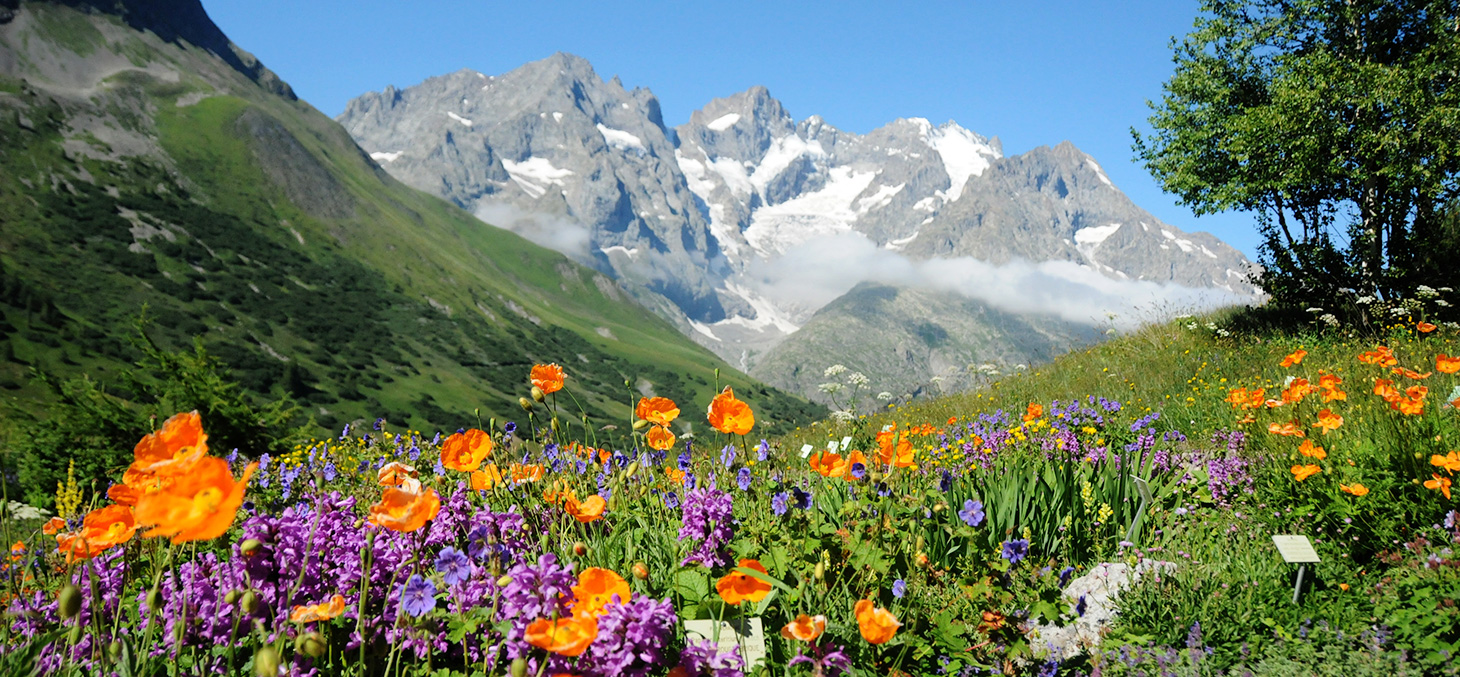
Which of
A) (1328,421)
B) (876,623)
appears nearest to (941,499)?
(876,623)

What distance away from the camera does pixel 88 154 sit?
117 meters

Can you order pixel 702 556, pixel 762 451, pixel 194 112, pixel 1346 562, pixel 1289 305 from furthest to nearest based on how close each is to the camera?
1. pixel 194 112
2. pixel 1289 305
3. pixel 762 451
4. pixel 1346 562
5. pixel 702 556

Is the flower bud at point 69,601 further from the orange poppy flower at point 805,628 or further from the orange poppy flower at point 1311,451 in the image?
the orange poppy flower at point 1311,451

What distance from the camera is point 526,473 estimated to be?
348 cm

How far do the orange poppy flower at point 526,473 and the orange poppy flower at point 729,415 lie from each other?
38.0 inches

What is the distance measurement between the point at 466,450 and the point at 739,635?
1.50 meters

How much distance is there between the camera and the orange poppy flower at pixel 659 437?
365 centimetres

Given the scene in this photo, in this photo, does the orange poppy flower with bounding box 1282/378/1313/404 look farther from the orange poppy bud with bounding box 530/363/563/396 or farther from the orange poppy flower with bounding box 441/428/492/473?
the orange poppy flower with bounding box 441/428/492/473

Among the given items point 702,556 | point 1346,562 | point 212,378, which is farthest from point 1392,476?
point 212,378

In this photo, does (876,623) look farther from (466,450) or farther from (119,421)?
(119,421)

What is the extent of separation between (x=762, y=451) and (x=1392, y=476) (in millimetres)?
3698

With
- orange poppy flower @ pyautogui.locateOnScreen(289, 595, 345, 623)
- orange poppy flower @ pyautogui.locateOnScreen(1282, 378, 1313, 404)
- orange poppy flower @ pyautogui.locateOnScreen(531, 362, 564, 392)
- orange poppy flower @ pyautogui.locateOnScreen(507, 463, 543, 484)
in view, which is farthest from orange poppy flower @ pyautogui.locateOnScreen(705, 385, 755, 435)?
orange poppy flower @ pyautogui.locateOnScreen(1282, 378, 1313, 404)

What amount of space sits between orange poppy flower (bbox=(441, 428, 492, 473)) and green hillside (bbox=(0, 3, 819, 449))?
69.3m

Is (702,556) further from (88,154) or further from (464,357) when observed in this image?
(88,154)
